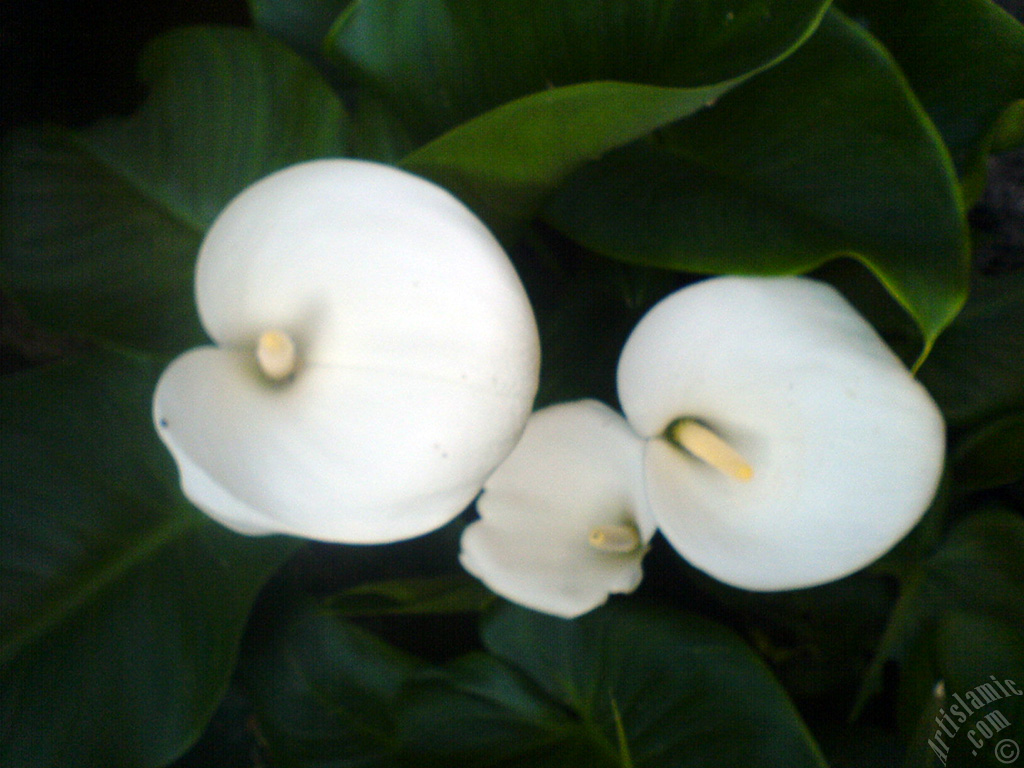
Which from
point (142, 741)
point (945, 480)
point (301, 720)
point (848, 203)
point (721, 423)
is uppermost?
point (848, 203)

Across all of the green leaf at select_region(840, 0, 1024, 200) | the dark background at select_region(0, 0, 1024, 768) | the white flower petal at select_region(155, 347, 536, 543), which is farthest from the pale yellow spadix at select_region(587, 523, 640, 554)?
the dark background at select_region(0, 0, 1024, 768)

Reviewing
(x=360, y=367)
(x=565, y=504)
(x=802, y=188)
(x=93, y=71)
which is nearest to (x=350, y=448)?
(x=360, y=367)

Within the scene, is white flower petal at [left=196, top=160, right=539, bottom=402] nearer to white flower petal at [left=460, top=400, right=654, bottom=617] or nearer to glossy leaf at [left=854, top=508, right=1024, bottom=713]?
white flower petal at [left=460, top=400, right=654, bottom=617]

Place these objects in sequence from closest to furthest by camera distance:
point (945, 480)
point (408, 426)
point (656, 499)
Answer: point (408, 426), point (656, 499), point (945, 480)

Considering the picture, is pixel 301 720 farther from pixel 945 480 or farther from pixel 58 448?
pixel 945 480

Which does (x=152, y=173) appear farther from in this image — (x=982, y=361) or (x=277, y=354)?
(x=982, y=361)

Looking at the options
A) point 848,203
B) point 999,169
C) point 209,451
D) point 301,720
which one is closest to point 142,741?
point 301,720

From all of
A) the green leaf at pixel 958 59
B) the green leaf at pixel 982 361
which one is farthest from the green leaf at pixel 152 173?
the green leaf at pixel 982 361
